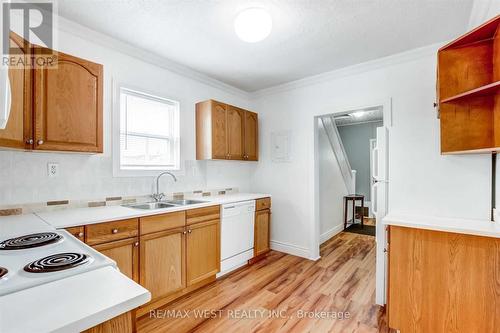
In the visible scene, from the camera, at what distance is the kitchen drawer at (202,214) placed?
243 centimetres

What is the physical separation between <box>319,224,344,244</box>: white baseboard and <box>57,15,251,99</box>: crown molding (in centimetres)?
290

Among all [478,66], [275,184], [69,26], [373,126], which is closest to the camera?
[478,66]

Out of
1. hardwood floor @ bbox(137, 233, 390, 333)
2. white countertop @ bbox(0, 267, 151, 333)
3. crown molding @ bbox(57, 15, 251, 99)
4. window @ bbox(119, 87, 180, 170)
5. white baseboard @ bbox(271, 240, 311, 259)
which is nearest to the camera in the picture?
white countertop @ bbox(0, 267, 151, 333)

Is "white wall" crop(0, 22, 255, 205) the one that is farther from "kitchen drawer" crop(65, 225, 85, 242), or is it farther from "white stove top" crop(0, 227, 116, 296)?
"white stove top" crop(0, 227, 116, 296)

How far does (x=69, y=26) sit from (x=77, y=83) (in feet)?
2.06

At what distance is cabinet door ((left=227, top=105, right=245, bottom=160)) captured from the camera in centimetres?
332

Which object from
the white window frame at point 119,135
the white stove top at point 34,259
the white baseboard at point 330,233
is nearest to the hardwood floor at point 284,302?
the white baseboard at point 330,233

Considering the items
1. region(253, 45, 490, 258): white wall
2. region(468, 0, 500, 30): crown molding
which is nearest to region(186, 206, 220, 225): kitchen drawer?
region(253, 45, 490, 258): white wall

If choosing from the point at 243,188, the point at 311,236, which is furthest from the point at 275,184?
the point at 311,236

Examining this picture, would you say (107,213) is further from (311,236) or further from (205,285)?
(311,236)

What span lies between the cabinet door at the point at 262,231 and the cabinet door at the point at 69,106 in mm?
2142

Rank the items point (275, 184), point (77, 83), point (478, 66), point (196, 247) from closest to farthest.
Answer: point (478, 66), point (77, 83), point (196, 247), point (275, 184)

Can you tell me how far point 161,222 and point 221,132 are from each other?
4.83 ft

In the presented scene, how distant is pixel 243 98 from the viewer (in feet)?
13.0
